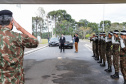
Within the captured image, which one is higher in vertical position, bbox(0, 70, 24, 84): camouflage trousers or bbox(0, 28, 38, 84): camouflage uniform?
bbox(0, 28, 38, 84): camouflage uniform

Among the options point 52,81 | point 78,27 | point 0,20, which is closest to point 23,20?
point 52,81

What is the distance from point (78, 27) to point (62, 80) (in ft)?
305

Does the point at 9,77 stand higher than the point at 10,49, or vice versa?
the point at 10,49

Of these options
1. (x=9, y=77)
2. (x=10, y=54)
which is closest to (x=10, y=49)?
(x=10, y=54)

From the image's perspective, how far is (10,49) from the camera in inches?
78.6

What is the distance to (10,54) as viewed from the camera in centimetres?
200

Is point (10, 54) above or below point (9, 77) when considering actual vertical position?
above

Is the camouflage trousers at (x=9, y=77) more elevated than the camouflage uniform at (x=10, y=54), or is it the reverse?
the camouflage uniform at (x=10, y=54)

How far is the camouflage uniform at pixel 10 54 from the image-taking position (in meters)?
1.97

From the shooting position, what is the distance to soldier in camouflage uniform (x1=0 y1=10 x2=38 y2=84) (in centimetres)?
197

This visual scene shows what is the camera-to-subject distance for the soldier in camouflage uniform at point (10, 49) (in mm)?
1974

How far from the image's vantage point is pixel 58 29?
56.7 meters

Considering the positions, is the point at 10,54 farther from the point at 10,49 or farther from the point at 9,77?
the point at 9,77

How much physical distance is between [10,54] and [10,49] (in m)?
0.06
